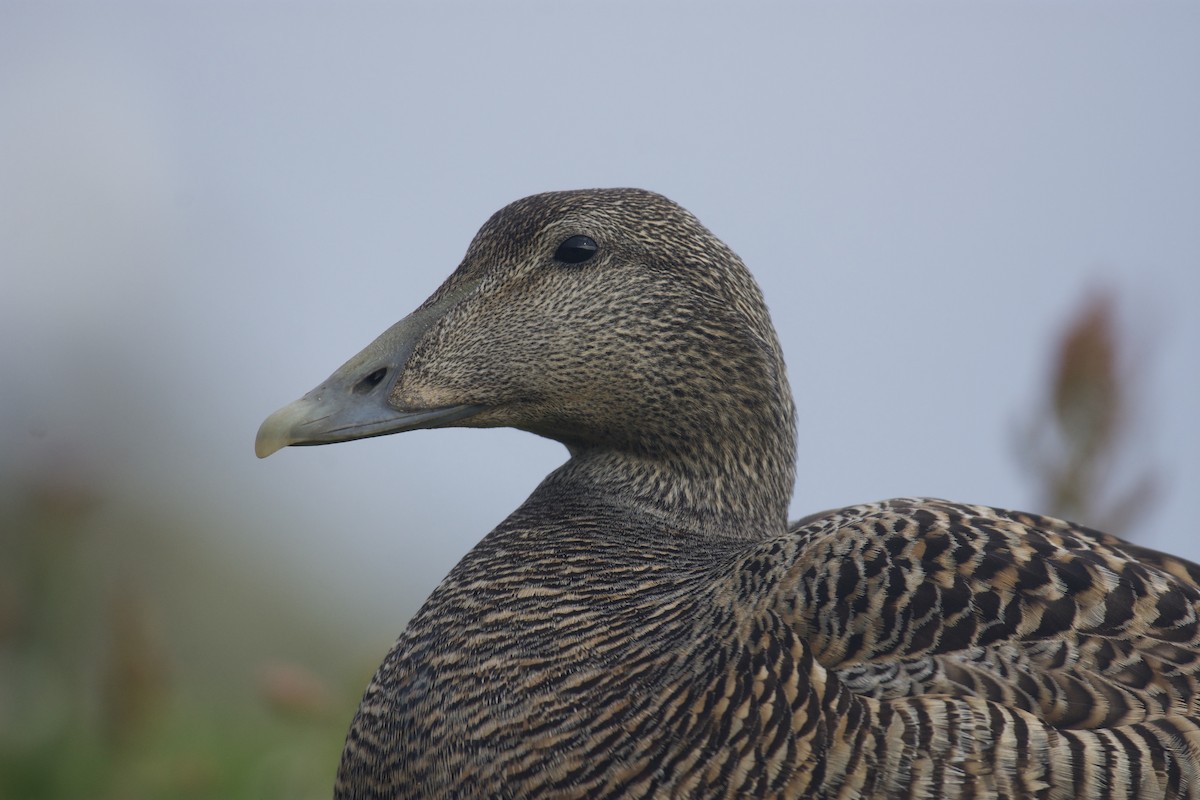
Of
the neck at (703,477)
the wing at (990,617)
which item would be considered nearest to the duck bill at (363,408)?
the neck at (703,477)

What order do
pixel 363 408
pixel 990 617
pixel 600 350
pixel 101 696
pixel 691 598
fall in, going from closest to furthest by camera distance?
pixel 990 617 → pixel 691 598 → pixel 363 408 → pixel 600 350 → pixel 101 696

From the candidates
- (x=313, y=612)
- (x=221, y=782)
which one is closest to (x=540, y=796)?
(x=221, y=782)

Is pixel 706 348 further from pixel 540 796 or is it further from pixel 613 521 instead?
pixel 540 796

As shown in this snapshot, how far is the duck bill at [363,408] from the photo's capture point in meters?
2.90

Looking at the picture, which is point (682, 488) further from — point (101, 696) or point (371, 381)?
point (101, 696)

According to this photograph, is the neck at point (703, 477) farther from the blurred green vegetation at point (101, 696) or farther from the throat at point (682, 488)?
the blurred green vegetation at point (101, 696)

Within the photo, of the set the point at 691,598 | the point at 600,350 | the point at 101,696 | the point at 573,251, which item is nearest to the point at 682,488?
the point at 600,350

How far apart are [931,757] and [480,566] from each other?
1086 millimetres

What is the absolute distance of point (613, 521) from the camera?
3107 millimetres

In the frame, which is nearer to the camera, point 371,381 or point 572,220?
point 371,381

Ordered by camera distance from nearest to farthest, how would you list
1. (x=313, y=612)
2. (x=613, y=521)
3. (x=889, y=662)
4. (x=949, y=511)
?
(x=889, y=662), (x=949, y=511), (x=613, y=521), (x=313, y=612)

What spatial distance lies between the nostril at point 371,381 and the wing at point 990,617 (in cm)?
96

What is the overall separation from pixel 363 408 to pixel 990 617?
1.42 m

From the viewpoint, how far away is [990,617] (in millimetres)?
2578
